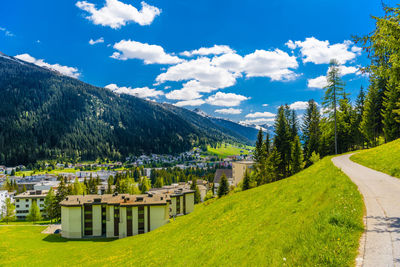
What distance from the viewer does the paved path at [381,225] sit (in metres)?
6.72

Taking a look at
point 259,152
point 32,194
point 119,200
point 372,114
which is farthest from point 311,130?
point 32,194

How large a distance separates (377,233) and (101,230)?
72.4 m

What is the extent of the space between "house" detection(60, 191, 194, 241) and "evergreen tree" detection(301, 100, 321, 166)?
42305 mm

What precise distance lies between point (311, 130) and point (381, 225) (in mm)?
64976

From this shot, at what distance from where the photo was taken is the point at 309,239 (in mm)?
8695

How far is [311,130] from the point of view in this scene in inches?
2699

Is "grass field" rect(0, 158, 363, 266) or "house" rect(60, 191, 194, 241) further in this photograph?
"house" rect(60, 191, 194, 241)

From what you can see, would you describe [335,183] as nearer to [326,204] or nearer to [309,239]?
[326,204]

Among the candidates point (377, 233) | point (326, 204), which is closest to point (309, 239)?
point (377, 233)

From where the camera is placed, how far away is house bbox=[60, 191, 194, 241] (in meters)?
63.8

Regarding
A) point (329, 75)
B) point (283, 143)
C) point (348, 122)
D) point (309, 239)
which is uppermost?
point (329, 75)

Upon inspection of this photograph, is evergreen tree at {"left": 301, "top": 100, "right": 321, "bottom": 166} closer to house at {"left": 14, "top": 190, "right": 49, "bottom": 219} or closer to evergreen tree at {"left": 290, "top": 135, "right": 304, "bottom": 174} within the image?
evergreen tree at {"left": 290, "top": 135, "right": 304, "bottom": 174}

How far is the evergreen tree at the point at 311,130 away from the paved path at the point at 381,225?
5294 cm

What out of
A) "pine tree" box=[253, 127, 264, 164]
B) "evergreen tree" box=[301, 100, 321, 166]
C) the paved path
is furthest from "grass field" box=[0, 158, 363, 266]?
"evergreen tree" box=[301, 100, 321, 166]
